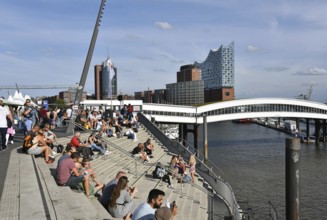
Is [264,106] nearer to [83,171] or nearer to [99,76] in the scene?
[83,171]

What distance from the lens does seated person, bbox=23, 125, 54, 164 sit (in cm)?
1084

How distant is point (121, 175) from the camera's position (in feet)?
25.7

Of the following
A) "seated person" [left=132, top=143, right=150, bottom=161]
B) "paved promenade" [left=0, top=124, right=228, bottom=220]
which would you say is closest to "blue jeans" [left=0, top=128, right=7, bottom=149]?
"paved promenade" [left=0, top=124, right=228, bottom=220]

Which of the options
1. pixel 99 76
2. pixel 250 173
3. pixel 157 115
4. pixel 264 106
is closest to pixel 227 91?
pixel 99 76

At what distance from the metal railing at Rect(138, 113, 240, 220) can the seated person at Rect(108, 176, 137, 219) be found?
5.58m

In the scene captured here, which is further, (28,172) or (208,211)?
(208,211)

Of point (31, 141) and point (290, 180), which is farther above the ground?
point (31, 141)

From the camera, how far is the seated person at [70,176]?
8.30 meters

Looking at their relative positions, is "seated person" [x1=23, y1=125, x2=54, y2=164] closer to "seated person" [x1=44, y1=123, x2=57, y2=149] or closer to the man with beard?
"seated person" [x1=44, y1=123, x2=57, y2=149]

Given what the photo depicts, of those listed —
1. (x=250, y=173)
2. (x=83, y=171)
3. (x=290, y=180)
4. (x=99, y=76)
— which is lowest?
(x=250, y=173)

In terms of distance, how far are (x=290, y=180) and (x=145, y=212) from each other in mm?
6494

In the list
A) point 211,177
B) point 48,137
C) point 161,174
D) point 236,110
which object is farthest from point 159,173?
point 236,110

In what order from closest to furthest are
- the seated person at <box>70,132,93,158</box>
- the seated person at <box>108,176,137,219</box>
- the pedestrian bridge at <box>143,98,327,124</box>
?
the seated person at <box>108,176,137,219</box>
the seated person at <box>70,132,93,158</box>
the pedestrian bridge at <box>143,98,327,124</box>

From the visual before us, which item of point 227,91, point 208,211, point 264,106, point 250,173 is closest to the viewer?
point 208,211
